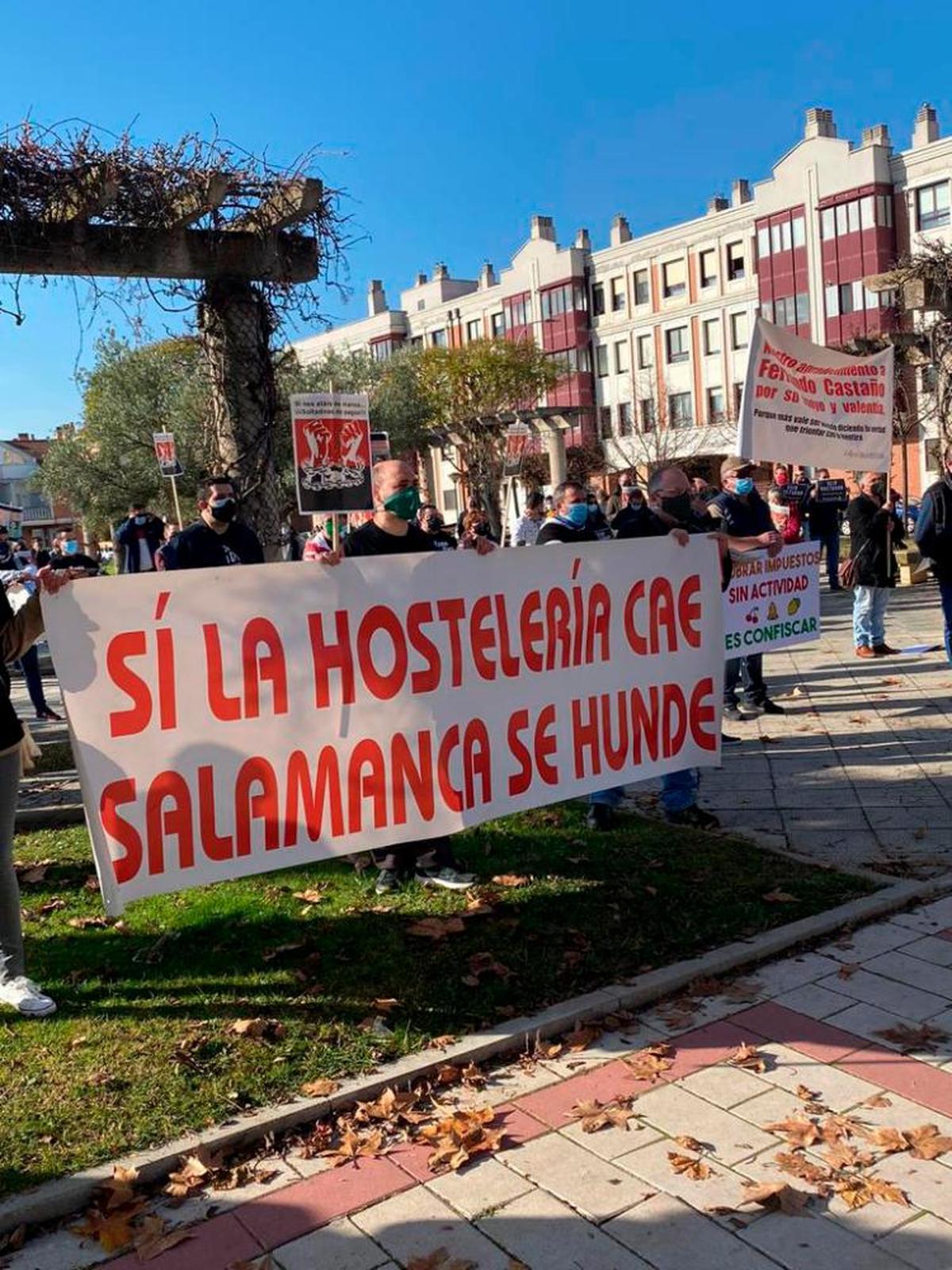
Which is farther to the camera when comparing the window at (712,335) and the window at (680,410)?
the window at (680,410)

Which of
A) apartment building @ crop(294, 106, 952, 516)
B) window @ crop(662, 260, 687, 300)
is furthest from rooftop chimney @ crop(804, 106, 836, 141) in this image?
window @ crop(662, 260, 687, 300)

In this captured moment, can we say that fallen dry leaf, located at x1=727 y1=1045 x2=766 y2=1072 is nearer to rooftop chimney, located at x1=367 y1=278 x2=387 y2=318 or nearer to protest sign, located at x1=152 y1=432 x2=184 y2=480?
protest sign, located at x1=152 y1=432 x2=184 y2=480

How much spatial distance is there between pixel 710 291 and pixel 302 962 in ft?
185

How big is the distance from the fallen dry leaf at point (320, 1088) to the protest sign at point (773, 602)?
5.83 m

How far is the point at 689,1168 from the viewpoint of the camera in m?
3.26

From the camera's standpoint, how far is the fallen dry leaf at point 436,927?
16.2 ft

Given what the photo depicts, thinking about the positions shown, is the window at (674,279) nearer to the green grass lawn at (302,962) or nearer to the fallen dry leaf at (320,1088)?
the green grass lawn at (302,962)

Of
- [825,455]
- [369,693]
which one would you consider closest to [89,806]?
[369,693]

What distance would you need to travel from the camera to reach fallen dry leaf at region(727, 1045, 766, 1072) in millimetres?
3842

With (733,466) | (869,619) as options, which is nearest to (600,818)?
(733,466)

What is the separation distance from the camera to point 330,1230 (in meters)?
3.06

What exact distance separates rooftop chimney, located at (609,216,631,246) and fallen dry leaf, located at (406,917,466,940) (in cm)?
6211

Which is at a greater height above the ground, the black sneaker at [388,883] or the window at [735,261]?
the window at [735,261]

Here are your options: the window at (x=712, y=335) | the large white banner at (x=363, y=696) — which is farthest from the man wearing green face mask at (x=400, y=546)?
the window at (x=712, y=335)
